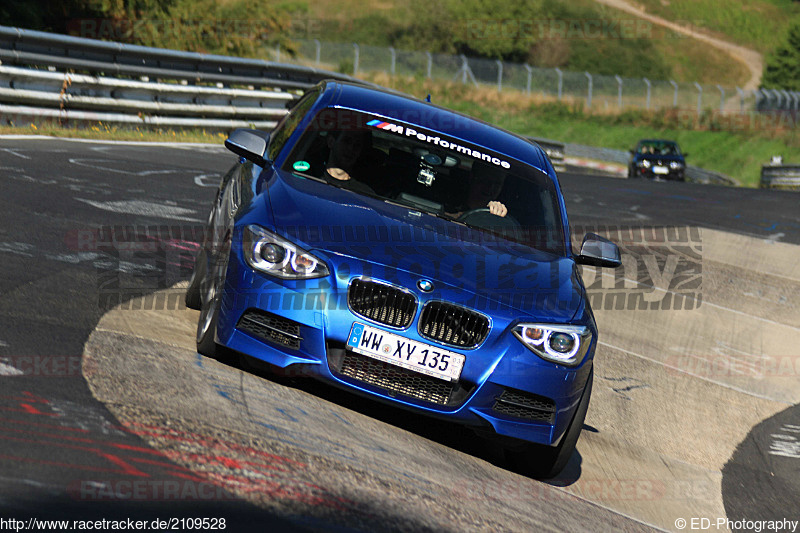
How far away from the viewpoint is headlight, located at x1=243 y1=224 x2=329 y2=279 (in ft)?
16.0

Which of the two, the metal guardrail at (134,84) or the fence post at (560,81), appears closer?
the metal guardrail at (134,84)

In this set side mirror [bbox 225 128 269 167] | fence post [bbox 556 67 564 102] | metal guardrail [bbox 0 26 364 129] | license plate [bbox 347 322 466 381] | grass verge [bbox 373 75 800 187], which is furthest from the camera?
fence post [bbox 556 67 564 102]

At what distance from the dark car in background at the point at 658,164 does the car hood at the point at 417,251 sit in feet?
94.9

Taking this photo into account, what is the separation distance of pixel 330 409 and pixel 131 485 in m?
1.67

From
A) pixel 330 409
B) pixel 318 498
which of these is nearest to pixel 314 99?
pixel 330 409

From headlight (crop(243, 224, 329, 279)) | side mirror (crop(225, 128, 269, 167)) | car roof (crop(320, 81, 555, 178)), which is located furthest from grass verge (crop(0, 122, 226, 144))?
headlight (crop(243, 224, 329, 279))

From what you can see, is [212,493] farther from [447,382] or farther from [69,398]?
[447,382]

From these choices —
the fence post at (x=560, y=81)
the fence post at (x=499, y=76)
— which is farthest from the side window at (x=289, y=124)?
the fence post at (x=560, y=81)

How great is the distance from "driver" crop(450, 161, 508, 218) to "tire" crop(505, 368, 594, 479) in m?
1.30

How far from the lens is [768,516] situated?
560cm

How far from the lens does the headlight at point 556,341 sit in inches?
195

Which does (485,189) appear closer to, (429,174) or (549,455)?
(429,174)

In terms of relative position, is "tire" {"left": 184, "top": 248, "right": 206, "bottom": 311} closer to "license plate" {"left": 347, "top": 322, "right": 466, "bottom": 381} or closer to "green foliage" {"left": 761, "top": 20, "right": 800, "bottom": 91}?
A: "license plate" {"left": 347, "top": 322, "right": 466, "bottom": 381}

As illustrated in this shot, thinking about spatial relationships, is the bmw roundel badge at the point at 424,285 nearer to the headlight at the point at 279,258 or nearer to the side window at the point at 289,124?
the headlight at the point at 279,258
